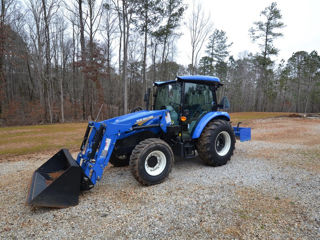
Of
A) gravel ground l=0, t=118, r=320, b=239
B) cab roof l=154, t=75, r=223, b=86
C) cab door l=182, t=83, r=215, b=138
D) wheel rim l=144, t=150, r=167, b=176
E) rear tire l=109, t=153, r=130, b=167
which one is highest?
cab roof l=154, t=75, r=223, b=86

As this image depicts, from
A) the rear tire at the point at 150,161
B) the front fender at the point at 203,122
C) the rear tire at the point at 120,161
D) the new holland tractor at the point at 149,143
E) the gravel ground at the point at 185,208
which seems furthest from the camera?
the rear tire at the point at 120,161

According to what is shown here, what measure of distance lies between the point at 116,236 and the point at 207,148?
2699mm

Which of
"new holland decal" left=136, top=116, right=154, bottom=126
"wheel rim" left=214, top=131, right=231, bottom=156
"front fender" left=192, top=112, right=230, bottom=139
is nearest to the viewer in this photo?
"new holland decal" left=136, top=116, right=154, bottom=126

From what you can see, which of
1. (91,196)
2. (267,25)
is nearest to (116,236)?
(91,196)

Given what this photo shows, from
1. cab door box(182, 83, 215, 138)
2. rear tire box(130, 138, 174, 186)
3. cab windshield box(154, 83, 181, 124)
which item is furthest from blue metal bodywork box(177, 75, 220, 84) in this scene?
rear tire box(130, 138, 174, 186)

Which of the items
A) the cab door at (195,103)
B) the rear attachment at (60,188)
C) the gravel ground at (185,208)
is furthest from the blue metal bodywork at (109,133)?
the cab door at (195,103)

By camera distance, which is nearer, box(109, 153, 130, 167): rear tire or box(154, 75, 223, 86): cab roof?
box(154, 75, 223, 86): cab roof

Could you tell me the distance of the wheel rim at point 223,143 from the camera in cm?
477

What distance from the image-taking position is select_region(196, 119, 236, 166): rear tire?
4.26 metres

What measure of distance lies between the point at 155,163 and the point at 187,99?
171 centimetres

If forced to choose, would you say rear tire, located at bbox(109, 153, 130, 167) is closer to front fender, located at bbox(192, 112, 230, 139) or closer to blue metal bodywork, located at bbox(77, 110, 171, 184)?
blue metal bodywork, located at bbox(77, 110, 171, 184)

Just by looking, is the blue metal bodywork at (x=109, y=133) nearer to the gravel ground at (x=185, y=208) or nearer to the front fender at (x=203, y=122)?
the gravel ground at (x=185, y=208)

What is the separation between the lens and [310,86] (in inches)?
1382

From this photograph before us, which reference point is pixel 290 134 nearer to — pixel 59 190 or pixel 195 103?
pixel 195 103
